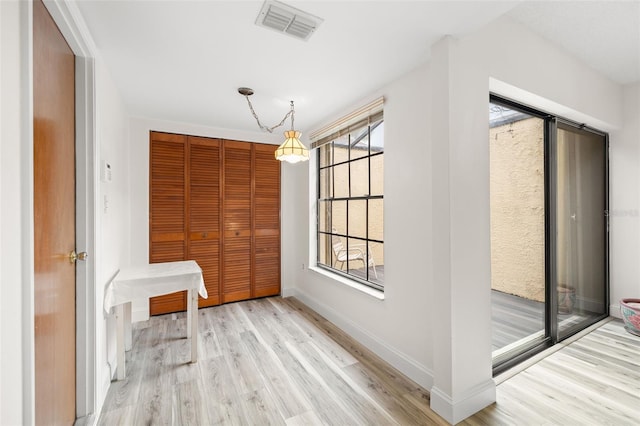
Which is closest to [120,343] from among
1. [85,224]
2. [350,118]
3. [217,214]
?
[85,224]

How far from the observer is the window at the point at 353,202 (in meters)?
2.78

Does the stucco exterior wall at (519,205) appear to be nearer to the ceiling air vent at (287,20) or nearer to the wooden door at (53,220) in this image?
the ceiling air vent at (287,20)

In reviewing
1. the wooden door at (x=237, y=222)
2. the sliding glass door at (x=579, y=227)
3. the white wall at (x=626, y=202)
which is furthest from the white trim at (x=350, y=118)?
the white wall at (x=626, y=202)

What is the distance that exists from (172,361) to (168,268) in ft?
2.68

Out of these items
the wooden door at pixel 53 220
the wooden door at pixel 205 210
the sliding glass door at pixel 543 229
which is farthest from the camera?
the wooden door at pixel 205 210

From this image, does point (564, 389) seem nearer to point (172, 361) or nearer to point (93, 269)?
point (172, 361)

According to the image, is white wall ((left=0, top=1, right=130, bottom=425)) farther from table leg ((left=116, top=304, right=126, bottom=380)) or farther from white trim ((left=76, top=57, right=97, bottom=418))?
table leg ((left=116, top=304, right=126, bottom=380))

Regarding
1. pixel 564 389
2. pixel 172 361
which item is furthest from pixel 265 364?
pixel 564 389

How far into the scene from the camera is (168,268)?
2.66 m

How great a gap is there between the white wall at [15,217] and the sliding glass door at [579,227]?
139 inches

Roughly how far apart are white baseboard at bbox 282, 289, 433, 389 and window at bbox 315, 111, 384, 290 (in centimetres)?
46

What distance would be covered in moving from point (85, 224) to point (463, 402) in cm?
258

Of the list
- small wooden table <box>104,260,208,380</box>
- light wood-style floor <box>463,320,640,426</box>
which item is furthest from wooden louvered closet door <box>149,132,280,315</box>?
light wood-style floor <box>463,320,640,426</box>

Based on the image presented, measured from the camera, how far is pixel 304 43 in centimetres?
188
